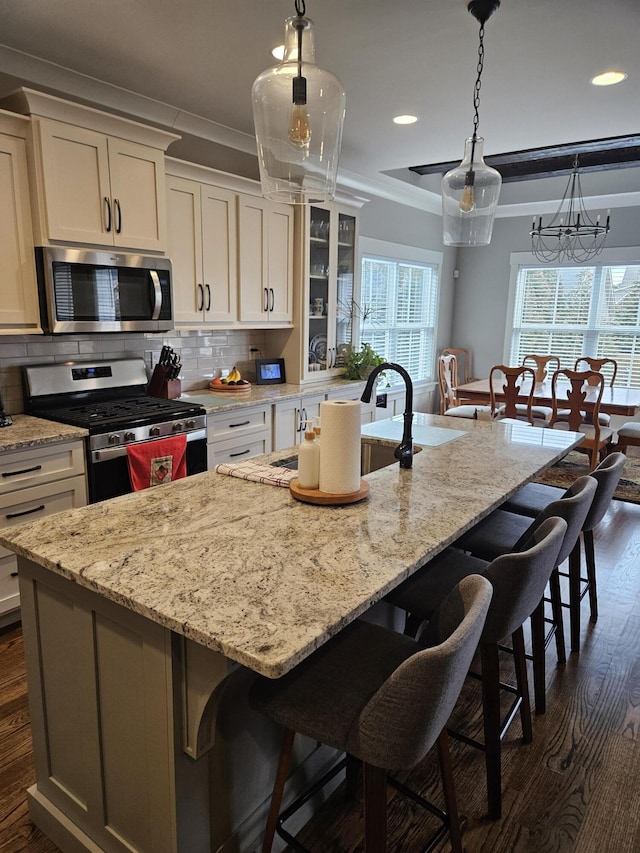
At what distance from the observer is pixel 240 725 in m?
1.41

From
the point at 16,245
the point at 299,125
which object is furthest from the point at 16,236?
the point at 299,125

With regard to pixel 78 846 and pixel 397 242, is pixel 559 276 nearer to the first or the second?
pixel 397 242

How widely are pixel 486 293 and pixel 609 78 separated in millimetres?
4255

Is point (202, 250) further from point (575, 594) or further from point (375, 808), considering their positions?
point (375, 808)

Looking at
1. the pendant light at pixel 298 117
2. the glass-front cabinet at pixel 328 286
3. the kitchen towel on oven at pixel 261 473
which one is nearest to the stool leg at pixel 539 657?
the kitchen towel on oven at pixel 261 473

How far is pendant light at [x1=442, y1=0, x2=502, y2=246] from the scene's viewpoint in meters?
2.27

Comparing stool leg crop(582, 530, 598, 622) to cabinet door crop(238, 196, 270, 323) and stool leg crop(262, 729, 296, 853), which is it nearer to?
stool leg crop(262, 729, 296, 853)

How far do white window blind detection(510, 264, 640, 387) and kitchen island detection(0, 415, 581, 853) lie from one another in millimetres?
5407

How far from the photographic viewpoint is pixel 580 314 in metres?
6.57

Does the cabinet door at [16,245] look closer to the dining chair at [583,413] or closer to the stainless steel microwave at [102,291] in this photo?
the stainless steel microwave at [102,291]

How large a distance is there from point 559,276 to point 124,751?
6.68m

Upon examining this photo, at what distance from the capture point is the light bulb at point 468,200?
92.2 inches

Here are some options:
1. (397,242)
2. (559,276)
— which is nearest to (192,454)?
(397,242)

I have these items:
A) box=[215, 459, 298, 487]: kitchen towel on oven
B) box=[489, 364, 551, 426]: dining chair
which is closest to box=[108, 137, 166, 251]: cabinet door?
box=[215, 459, 298, 487]: kitchen towel on oven
